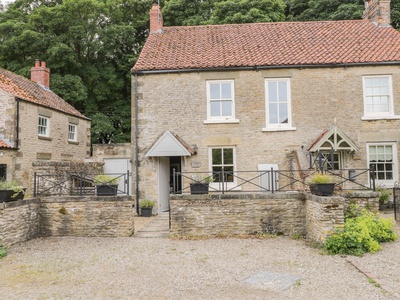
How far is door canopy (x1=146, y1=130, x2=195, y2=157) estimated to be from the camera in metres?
13.2

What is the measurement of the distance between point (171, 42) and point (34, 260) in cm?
1240

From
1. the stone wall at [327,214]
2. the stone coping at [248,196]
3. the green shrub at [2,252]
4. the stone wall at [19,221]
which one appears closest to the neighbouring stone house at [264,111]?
the stone coping at [248,196]

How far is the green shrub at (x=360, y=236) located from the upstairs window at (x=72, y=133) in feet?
58.1

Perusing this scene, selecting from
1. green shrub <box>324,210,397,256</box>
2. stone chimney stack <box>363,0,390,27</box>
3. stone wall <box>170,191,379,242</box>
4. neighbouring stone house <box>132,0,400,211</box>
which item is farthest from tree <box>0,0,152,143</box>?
green shrub <box>324,210,397,256</box>

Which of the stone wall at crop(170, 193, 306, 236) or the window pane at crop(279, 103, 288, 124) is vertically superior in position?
the window pane at crop(279, 103, 288, 124)

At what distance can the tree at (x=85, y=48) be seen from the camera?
24938 millimetres

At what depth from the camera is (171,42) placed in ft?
53.9

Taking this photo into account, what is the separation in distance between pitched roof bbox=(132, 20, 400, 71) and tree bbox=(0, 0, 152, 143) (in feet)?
37.8

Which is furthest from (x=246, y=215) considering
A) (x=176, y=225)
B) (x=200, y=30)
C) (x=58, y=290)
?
(x=200, y=30)

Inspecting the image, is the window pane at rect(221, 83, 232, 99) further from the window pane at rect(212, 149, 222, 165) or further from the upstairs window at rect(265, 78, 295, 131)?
the window pane at rect(212, 149, 222, 165)

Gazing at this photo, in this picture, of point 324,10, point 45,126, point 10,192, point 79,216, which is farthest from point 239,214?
point 324,10

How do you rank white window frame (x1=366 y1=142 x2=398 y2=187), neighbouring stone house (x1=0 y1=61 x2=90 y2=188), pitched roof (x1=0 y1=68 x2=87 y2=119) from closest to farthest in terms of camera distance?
white window frame (x1=366 y1=142 x2=398 y2=187), neighbouring stone house (x1=0 y1=61 x2=90 y2=188), pitched roof (x1=0 y1=68 x2=87 y2=119)

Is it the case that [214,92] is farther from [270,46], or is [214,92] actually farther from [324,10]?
[324,10]

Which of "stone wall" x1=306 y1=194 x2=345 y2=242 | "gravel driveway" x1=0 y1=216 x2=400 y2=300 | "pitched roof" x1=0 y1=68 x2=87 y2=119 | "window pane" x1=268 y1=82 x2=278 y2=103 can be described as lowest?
"gravel driveway" x1=0 y1=216 x2=400 y2=300
